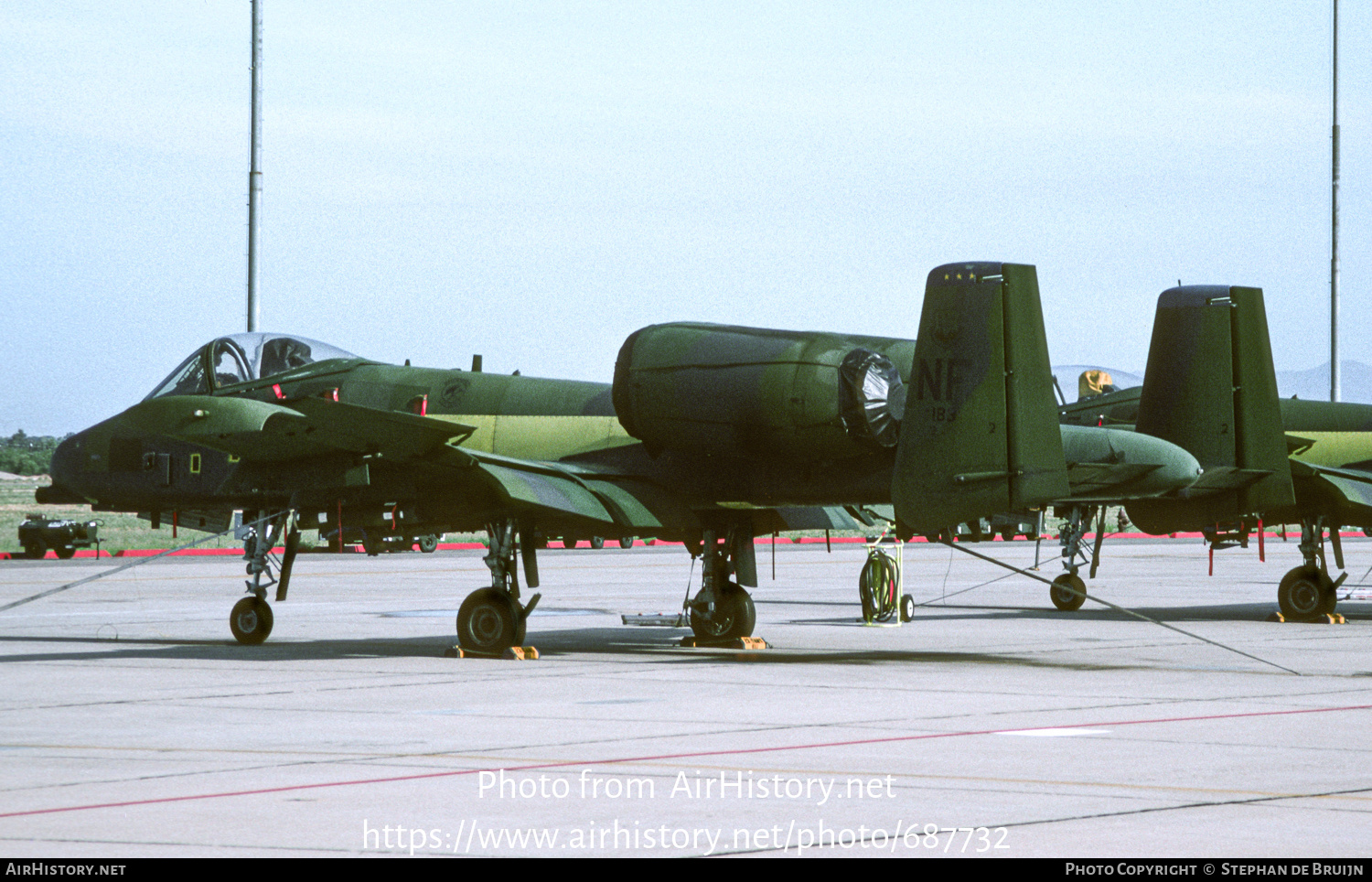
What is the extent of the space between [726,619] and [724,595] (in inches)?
11.4

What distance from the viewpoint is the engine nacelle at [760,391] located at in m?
17.2

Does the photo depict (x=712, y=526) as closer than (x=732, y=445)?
No

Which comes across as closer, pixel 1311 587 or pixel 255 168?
pixel 1311 587

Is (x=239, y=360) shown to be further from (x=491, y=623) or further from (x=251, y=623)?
(x=491, y=623)

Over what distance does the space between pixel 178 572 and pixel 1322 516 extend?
26300 mm

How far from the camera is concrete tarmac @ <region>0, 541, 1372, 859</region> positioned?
26.5 ft

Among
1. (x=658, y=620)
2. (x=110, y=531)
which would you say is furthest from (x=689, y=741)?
(x=110, y=531)

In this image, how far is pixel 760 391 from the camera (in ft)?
57.5

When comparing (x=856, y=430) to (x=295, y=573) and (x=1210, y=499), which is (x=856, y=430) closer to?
(x=1210, y=499)

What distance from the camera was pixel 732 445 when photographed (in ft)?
58.9

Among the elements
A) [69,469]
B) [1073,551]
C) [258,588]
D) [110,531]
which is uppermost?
[69,469]

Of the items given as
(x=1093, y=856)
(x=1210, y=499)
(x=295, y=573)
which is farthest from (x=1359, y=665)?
(x=295, y=573)

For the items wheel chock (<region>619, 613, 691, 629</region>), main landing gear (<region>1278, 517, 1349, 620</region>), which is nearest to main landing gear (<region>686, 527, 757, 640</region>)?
wheel chock (<region>619, 613, 691, 629</region>)

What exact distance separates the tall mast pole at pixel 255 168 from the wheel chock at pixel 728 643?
1458cm
